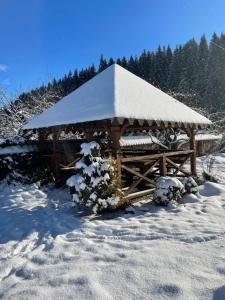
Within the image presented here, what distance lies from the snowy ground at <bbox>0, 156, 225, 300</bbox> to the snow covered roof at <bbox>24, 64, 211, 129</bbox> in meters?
2.44

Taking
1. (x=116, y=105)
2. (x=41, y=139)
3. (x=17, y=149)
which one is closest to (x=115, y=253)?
(x=116, y=105)

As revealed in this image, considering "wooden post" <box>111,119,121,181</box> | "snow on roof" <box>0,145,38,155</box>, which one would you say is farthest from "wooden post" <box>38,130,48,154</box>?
"wooden post" <box>111,119,121,181</box>

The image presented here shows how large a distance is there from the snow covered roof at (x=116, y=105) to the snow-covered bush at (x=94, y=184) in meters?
1.06

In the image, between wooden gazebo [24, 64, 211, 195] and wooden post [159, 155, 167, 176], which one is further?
wooden post [159, 155, 167, 176]

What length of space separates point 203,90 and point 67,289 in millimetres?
33343

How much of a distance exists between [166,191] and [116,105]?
8.45 feet

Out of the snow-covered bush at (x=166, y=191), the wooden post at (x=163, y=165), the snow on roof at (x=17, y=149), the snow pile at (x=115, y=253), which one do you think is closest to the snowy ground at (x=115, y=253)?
the snow pile at (x=115, y=253)

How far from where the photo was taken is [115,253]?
4781 mm

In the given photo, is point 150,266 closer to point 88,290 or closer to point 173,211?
point 88,290

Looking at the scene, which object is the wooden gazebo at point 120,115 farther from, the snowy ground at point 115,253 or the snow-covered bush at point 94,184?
the snowy ground at point 115,253

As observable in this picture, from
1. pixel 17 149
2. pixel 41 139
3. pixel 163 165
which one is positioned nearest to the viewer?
pixel 163 165

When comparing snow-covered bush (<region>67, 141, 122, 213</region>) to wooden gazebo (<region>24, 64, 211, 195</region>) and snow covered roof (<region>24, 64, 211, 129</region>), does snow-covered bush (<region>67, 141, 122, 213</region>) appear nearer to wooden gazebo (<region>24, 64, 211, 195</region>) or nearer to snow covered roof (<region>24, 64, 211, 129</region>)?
wooden gazebo (<region>24, 64, 211, 195</region>)

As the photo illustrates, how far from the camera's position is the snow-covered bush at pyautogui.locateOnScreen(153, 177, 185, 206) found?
7.75 meters

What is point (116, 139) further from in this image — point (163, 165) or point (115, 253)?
point (115, 253)
